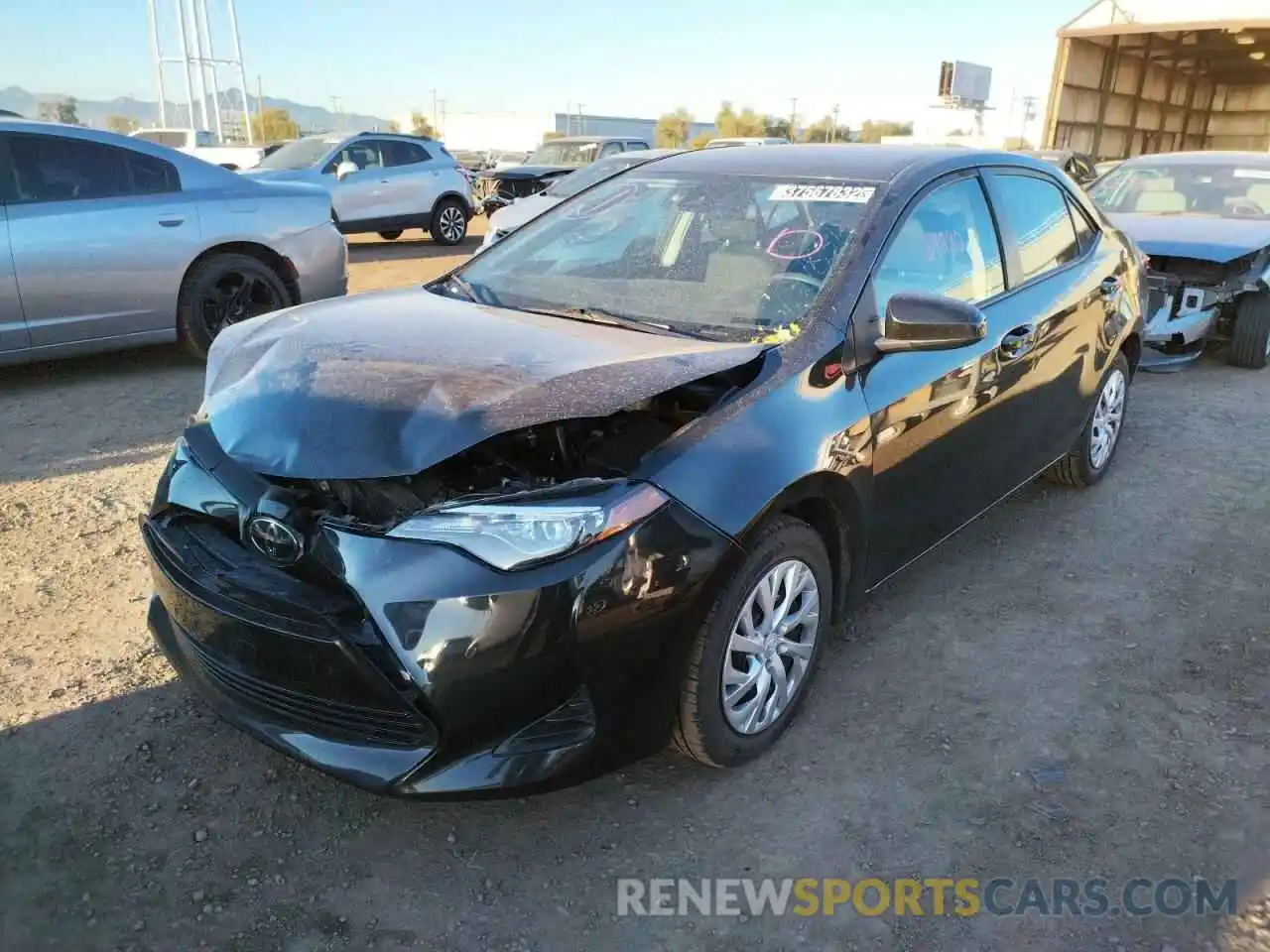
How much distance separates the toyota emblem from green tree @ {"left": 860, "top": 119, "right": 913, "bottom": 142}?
226 feet

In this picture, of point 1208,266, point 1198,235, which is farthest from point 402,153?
point 1208,266

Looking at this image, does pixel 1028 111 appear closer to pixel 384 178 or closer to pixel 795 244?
pixel 384 178

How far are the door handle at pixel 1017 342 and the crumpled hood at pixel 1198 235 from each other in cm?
367

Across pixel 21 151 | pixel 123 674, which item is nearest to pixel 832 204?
pixel 123 674

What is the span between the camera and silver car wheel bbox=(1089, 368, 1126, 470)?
4664 mm

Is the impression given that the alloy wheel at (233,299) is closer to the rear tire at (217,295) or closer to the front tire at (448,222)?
the rear tire at (217,295)

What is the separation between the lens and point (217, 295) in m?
6.54

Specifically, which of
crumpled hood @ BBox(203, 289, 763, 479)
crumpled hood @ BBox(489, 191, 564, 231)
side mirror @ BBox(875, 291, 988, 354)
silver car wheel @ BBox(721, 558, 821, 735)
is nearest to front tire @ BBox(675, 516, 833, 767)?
silver car wheel @ BBox(721, 558, 821, 735)

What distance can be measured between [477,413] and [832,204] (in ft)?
5.12

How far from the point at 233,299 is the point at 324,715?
515 cm

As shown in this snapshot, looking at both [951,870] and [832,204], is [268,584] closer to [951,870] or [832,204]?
[951,870]

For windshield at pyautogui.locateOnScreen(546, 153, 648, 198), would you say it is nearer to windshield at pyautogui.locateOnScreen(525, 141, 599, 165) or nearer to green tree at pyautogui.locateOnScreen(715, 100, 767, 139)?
windshield at pyautogui.locateOnScreen(525, 141, 599, 165)

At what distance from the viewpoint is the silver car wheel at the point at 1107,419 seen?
184 inches

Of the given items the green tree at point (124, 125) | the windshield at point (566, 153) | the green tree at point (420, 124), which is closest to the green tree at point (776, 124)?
the green tree at point (420, 124)
